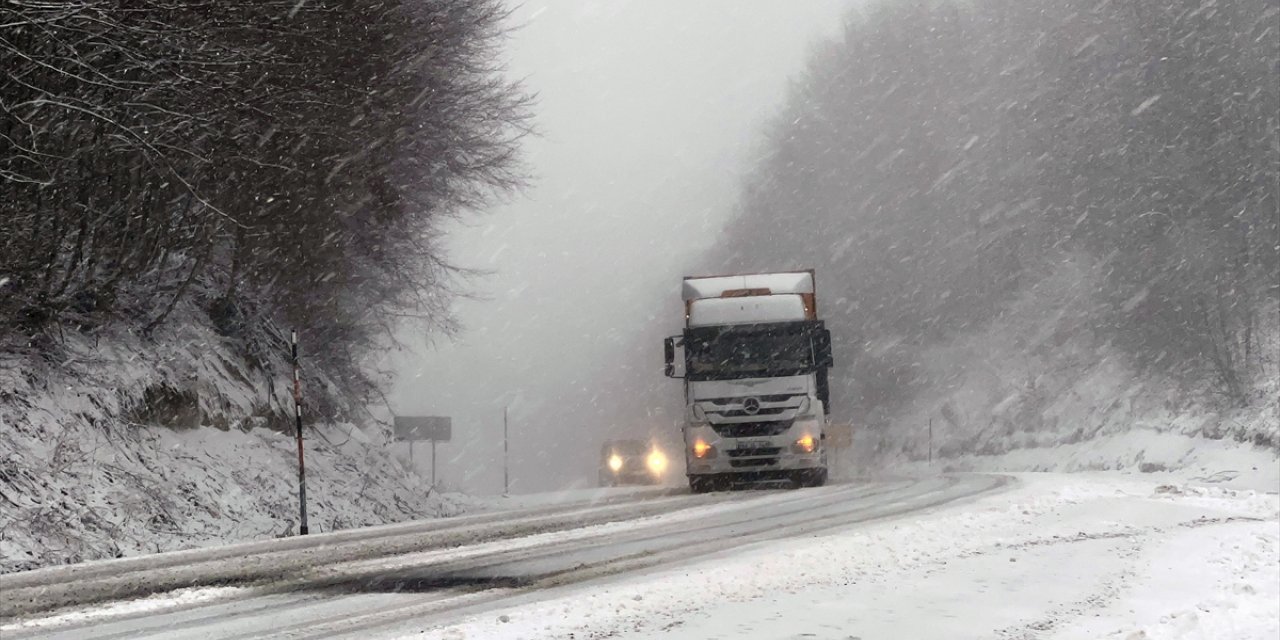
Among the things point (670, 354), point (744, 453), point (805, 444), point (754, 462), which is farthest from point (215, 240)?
point (805, 444)

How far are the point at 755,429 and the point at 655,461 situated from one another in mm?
23206

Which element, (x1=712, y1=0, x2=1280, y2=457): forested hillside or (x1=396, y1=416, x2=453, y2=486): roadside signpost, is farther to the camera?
(x1=712, y1=0, x2=1280, y2=457): forested hillside

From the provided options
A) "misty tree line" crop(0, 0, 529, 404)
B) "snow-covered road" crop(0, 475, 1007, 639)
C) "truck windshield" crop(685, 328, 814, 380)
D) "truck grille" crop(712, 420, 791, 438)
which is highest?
"misty tree line" crop(0, 0, 529, 404)

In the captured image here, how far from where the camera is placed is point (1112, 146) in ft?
128

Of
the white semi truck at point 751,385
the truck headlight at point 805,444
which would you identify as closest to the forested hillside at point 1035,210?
the truck headlight at point 805,444

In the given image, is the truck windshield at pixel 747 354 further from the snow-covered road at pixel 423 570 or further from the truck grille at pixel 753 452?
the snow-covered road at pixel 423 570

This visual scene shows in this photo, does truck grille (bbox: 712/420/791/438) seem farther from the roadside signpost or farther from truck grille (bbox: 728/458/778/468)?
the roadside signpost

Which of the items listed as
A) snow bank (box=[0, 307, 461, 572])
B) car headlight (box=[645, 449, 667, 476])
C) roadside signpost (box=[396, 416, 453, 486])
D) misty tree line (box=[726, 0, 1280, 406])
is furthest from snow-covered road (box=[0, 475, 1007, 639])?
car headlight (box=[645, 449, 667, 476])

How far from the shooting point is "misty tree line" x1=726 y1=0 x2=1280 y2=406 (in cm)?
3266

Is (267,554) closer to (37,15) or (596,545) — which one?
(596,545)

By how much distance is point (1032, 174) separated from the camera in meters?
47.1

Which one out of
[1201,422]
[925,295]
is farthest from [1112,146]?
[925,295]

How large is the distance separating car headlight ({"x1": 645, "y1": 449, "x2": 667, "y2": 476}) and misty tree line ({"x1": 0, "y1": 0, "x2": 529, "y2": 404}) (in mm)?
18641

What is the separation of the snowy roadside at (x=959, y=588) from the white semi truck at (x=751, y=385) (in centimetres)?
642
